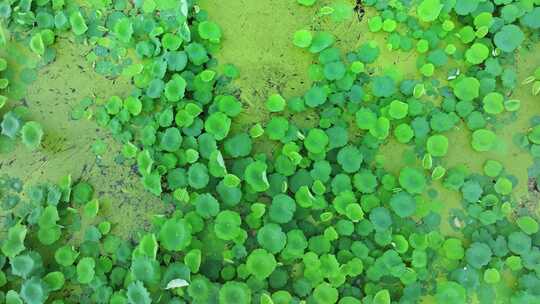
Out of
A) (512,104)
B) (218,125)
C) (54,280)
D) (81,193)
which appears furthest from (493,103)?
(54,280)

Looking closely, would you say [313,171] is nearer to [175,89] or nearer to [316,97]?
[316,97]

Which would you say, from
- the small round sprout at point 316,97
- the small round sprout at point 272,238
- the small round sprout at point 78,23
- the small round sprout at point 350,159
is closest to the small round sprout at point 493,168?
the small round sprout at point 350,159

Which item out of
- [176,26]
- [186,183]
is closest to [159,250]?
[186,183]

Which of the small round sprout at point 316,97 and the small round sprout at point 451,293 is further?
the small round sprout at point 316,97

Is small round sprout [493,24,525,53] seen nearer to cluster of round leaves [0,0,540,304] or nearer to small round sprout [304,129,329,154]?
cluster of round leaves [0,0,540,304]

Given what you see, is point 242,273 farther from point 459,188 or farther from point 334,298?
point 459,188

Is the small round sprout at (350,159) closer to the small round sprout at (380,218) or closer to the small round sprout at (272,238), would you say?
the small round sprout at (380,218)

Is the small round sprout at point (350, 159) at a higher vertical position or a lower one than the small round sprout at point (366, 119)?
lower
